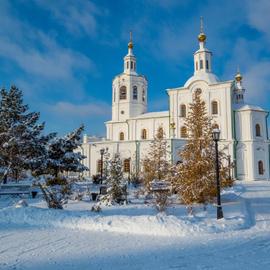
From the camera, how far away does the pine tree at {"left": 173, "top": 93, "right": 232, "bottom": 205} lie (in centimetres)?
1286

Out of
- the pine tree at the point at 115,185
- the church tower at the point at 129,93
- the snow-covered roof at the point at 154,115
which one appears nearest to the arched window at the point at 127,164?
the snow-covered roof at the point at 154,115

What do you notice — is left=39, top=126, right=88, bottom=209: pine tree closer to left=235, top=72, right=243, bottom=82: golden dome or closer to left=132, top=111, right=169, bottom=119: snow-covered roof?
left=132, top=111, right=169, bottom=119: snow-covered roof

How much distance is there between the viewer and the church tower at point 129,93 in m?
44.1

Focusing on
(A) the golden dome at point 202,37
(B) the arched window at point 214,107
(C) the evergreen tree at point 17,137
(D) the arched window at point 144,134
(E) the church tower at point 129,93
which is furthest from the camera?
(E) the church tower at point 129,93

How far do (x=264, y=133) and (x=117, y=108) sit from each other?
19185 millimetres

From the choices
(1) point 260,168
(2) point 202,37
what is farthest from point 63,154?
(2) point 202,37

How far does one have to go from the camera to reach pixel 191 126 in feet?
48.7

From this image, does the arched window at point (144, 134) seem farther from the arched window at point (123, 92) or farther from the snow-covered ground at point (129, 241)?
the snow-covered ground at point (129, 241)

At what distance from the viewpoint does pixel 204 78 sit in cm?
3984

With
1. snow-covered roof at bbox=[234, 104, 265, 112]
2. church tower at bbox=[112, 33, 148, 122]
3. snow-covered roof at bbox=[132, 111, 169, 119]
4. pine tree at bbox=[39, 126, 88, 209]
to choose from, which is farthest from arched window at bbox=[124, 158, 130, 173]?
snow-covered roof at bbox=[234, 104, 265, 112]

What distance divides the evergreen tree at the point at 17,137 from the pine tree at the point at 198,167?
1186 cm

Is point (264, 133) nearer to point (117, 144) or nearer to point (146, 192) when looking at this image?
point (117, 144)

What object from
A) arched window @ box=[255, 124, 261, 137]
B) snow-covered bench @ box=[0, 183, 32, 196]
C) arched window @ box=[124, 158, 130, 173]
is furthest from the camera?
arched window @ box=[124, 158, 130, 173]

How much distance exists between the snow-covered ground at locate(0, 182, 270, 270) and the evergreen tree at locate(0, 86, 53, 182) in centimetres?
1169
